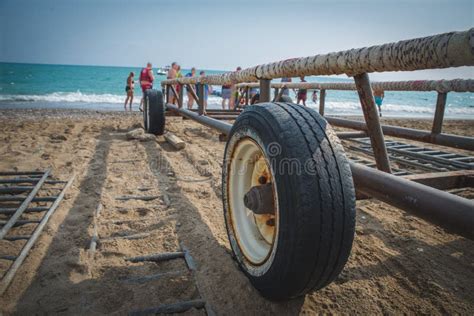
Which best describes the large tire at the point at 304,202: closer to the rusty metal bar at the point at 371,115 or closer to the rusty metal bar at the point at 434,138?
the rusty metal bar at the point at 371,115

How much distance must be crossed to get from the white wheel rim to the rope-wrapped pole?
65 cm

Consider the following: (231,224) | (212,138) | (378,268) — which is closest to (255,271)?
(231,224)

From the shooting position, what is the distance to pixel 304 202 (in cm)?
119

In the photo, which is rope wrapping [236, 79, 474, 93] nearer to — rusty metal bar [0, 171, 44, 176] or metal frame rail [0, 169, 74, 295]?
metal frame rail [0, 169, 74, 295]

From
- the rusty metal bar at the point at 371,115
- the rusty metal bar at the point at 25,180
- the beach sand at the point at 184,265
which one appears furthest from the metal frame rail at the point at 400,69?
the rusty metal bar at the point at 25,180

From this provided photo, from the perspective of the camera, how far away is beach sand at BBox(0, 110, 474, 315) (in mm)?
1592

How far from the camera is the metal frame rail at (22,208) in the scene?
74.5 inches

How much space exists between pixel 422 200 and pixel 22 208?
2948 mm

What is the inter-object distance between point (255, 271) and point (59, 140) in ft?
17.6

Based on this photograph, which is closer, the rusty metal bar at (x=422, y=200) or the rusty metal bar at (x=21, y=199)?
the rusty metal bar at (x=422, y=200)

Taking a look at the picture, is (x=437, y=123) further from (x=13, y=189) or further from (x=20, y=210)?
(x=13, y=189)

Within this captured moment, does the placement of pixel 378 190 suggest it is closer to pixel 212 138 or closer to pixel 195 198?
pixel 195 198

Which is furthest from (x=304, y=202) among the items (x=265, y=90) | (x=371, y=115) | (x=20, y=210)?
(x=20, y=210)

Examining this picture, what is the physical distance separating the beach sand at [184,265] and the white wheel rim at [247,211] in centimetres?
22
